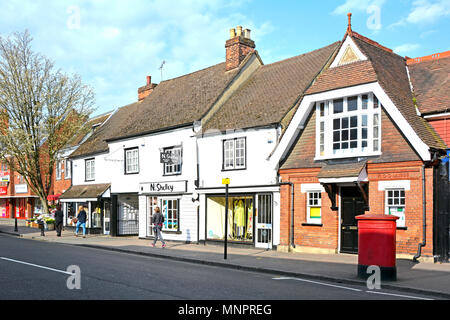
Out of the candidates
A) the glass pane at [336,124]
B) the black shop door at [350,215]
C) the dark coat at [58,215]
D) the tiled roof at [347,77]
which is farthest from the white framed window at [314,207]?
the dark coat at [58,215]

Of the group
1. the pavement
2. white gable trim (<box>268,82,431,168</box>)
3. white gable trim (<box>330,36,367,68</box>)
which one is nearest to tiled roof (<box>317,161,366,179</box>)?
white gable trim (<box>268,82,431,168</box>)

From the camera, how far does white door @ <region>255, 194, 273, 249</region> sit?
19844 mm

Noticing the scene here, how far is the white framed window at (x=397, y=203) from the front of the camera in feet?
52.2

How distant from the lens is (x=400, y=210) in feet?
52.5

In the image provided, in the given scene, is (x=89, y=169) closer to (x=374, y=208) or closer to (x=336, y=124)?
(x=336, y=124)

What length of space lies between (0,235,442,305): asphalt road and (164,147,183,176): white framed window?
33.1 ft

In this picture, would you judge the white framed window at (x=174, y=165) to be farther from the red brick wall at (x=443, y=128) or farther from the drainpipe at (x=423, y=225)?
the drainpipe at (x=423, y=225)

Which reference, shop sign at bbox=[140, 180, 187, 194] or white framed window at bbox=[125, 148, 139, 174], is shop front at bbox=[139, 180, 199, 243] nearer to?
shop sign at bbox=[140, 180, 187, 194]

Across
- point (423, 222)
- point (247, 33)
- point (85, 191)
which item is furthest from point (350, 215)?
point (85, 191)

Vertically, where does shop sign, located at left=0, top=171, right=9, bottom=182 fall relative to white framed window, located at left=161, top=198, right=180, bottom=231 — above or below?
above

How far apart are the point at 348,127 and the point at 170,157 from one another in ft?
31.1

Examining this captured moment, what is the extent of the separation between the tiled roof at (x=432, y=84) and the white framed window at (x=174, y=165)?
1117cm
